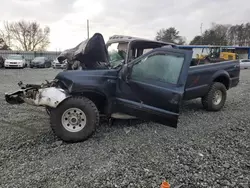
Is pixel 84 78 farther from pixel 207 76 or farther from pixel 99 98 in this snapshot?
pixel 207 76

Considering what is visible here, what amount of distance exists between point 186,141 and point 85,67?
2.51m

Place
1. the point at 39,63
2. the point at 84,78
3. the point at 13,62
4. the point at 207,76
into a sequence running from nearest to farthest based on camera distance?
the point at 84,78 < the point at 207,76 < the point at 13,62 < the point at 39,63

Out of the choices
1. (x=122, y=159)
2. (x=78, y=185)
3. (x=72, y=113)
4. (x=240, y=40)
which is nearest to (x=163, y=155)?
(x=122, y=159)

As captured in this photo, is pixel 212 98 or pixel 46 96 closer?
pixel 46 96

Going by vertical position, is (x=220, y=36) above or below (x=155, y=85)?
above

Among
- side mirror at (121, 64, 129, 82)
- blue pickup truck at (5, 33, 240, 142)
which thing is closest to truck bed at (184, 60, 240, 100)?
blue pickup truck at (5, 33, 240, 142)

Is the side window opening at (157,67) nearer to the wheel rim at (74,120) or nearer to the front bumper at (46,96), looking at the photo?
the wheel rim at (74,120)

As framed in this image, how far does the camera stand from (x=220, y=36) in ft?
195

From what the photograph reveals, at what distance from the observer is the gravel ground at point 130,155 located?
9.97 ft

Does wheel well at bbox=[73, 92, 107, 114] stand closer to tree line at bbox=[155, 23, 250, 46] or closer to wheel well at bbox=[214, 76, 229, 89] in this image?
wheel well at bbox=[214, 76, 229, 89]

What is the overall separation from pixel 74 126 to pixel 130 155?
3.94 ft

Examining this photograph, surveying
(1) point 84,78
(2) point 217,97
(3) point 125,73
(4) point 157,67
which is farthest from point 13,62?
(4) point 157,67

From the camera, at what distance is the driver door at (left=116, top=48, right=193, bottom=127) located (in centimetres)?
425

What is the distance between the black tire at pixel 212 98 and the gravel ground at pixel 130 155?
1014mm
